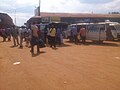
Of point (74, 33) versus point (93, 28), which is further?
point (93, 28)

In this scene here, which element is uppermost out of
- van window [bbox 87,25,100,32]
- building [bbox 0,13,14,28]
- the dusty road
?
building [bbox 0,13,14,28]

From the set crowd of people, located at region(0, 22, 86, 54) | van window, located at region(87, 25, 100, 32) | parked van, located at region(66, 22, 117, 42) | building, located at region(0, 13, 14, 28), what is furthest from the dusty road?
building, located at region(0, 13, 14, 28)

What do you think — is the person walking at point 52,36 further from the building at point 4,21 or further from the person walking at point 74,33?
the building at point 4,21

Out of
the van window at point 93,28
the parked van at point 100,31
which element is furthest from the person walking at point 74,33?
the van window at point 93,28

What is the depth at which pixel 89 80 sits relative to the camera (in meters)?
8.29

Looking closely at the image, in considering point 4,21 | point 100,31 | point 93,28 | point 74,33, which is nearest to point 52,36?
point 74,33

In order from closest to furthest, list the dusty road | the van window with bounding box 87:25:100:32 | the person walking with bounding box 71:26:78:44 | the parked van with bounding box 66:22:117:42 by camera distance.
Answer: the dusty road, the parked van with bounding box 66:22:117:42, the van window with bounding box 87:25:100:32, the person walking with bounding box 71:26:78:44

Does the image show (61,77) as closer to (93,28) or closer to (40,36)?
(40,36)

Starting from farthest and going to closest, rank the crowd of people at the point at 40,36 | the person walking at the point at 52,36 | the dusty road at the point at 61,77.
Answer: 1. the person walking at the point at 52,36
2. the crowd of people at the point at 40,36
3. the dusty road at the point at 61,77

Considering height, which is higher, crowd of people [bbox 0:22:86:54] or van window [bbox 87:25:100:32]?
van window [bbox 87:25:100:32]

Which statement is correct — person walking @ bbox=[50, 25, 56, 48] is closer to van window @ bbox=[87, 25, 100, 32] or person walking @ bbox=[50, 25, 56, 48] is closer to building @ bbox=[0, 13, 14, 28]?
van window @ bbox=[87, 25, 100, 32]

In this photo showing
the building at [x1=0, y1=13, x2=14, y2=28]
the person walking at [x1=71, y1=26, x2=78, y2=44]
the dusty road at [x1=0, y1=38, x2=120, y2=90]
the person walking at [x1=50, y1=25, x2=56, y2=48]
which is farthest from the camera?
the building at [x1=0, y1=13, x2=14, y2=28]

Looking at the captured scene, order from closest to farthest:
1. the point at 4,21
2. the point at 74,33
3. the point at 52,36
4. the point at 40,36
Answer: the point at 52,36, the point at 40,36, the point at 74,33, the point at 4,21

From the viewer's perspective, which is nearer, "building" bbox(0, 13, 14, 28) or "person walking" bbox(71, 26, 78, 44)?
"person walking" bbox(71, 26, 78, 44)
